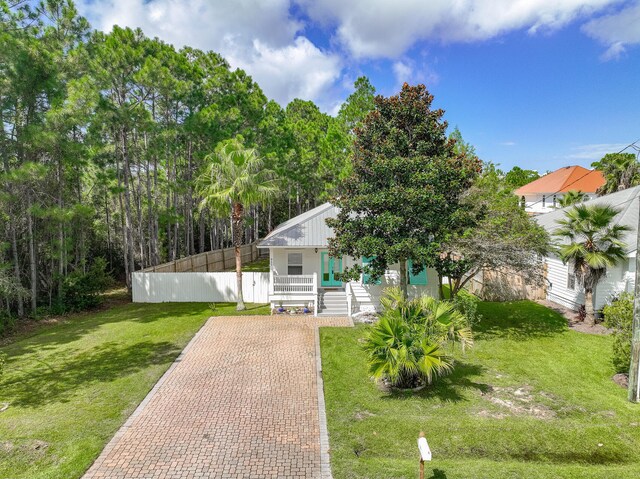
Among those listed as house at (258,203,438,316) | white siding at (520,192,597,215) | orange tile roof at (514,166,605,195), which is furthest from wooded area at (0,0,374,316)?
orange tile roof at (514,166,605,195)

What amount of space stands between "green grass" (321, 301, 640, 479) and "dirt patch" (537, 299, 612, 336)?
141 centimetres

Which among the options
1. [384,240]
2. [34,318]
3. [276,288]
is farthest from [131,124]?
[384,240]

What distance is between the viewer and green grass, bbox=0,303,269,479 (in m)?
7.18

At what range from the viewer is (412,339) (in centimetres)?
941

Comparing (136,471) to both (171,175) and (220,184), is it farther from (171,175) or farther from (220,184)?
(171,175)

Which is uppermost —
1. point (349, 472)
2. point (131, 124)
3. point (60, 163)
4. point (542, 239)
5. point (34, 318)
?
point (131, 124)

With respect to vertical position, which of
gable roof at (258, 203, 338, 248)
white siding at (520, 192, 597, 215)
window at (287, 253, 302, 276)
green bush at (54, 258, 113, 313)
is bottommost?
green bush at (54, 258, 113, 313)

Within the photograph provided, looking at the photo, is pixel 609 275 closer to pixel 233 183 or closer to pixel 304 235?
pixel 304 235

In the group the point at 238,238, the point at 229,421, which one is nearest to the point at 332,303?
the point at 238,238

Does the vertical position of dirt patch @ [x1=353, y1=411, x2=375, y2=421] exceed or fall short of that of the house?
it falls short

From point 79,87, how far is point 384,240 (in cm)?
1597

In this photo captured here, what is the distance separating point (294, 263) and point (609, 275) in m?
13.9

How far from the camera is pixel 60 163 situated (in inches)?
744

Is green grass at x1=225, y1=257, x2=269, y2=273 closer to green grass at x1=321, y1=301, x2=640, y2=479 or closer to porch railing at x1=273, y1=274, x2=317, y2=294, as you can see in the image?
porch railing at x1=273, y1=274, x2=317, y2=294
